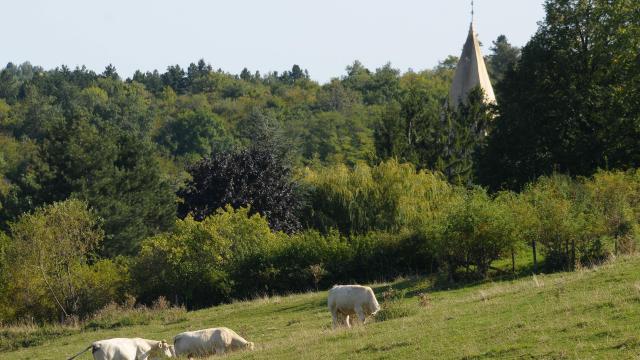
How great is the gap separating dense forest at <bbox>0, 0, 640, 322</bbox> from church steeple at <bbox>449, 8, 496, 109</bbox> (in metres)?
10.2

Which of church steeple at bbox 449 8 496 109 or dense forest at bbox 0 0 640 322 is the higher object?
church steeple at bbox 449 8 496 109

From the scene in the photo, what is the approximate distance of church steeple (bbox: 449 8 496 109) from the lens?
83.9m

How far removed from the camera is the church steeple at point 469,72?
83875 millimetres

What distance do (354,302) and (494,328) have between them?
6.73 metres

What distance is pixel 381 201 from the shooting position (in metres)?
57.0

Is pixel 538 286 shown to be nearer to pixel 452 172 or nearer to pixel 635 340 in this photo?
pixel 635 340

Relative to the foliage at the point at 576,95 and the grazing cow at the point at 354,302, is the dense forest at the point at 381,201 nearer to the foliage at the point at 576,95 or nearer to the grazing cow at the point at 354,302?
the foliage at the point at 576,95

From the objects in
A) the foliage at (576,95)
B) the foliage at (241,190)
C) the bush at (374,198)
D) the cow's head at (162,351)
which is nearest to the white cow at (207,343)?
the cow's head at (162,351)

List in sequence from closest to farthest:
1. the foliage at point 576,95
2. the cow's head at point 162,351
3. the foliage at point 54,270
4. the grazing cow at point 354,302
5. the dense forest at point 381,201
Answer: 1. the cow's head at point 162,351
2. the grazing cow at point 354,302
3. the dense forest at point 381,201
4. the foliage at point 54,270
5. the foliage at point 576,95

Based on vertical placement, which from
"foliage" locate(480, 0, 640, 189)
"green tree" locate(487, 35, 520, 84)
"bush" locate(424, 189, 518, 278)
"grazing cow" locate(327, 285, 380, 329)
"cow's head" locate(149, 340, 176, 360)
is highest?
"green tree" locate(487, 35, 520, 84)

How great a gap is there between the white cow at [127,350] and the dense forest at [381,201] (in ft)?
51.1

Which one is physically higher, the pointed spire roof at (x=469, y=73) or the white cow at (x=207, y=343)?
the pointed spire roof at (x=469, y=73)

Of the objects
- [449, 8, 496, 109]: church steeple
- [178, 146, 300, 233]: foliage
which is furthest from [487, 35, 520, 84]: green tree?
[178, 146, 300, 233]: foliage

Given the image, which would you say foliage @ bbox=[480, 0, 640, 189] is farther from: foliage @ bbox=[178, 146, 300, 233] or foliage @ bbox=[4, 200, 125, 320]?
foliage @ bbox=[4, 200, 125, 320]
